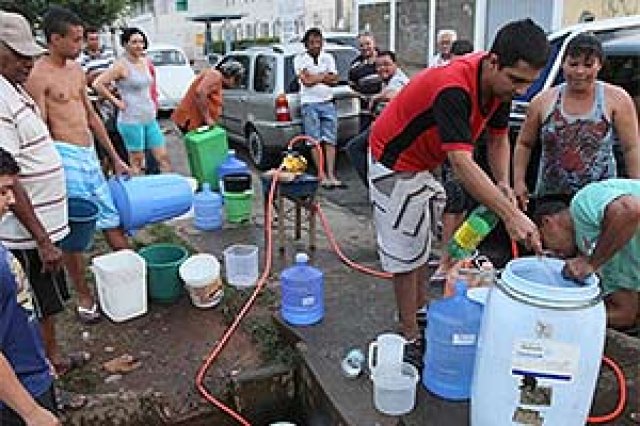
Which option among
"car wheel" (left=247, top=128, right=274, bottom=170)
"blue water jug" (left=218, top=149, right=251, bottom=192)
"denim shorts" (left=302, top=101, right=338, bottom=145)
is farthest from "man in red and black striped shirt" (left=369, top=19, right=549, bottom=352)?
"car wheel" (left=247, top=128, right=274, bottom=170)

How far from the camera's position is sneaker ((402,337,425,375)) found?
310 cm

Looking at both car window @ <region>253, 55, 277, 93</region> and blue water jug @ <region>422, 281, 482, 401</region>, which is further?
car window @ <region>253, 55, 277, 93</region>

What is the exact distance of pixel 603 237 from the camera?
2572 mm

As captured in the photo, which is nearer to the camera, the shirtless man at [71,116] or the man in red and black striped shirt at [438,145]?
the man in red and black striped shirt at [438,145]

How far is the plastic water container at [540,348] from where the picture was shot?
216 centimetres

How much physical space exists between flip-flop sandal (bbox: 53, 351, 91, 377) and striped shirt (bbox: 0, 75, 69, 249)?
2.53ft

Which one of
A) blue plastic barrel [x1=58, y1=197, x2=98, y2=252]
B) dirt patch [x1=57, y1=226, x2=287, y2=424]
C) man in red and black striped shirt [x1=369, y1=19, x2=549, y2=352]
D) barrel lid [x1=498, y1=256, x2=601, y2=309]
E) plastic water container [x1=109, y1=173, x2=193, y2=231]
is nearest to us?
barrel lid [x1=498, y1=256, x2=601, y2=309]

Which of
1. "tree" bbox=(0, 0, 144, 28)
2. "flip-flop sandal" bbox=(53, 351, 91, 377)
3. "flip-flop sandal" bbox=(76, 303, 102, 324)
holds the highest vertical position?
"tree" bbox=(0, 0, 144, 28)

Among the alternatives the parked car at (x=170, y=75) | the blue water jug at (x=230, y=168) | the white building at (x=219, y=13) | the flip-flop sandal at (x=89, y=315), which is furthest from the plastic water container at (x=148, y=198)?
the white building at (x=219, y=13)

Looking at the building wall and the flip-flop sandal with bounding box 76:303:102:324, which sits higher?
the building wall

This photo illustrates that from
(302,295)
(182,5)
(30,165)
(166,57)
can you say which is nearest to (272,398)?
(302,295)

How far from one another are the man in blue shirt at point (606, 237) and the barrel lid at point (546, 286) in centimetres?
5

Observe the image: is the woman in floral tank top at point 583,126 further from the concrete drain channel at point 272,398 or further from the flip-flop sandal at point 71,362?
the flip-flop sandal at point 71,362

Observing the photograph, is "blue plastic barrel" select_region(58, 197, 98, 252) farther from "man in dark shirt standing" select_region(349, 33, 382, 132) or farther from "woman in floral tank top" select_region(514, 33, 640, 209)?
A: "man in dark shirt standing" select_region(349, 33, 382, 132)
